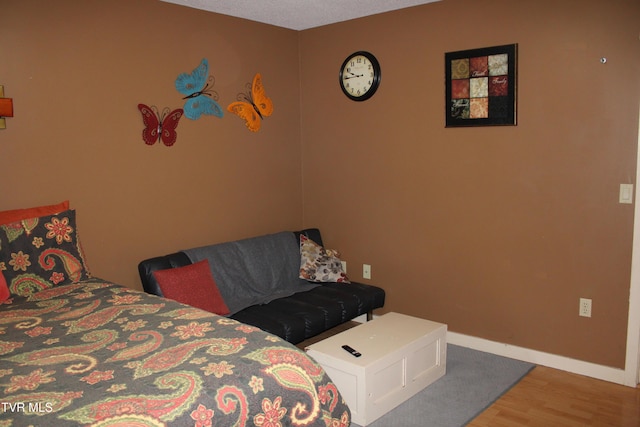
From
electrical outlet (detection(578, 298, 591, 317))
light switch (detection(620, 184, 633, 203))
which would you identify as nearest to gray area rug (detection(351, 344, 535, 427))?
electrical outlet (detection(578, 298, 591, 317))

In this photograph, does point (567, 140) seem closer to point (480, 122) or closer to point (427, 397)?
point (480, 122)

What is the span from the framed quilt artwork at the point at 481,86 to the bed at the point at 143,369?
2353mm

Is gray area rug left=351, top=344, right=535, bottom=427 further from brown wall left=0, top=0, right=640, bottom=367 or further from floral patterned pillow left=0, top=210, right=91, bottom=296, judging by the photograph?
floral patterned pillow left=0, top=210, right=91, bottom=296

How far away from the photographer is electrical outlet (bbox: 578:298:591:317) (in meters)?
3.37

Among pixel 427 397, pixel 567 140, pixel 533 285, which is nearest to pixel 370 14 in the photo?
pixel 567 140

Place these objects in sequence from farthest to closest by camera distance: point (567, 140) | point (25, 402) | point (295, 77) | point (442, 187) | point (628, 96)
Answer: point (295, 77) → point (442, 187) → point (567, 140) → point (628, 96) → point (25, 402)

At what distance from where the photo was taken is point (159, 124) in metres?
3.67

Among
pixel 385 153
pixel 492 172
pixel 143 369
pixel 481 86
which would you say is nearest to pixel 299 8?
Answer: pixel 385 153

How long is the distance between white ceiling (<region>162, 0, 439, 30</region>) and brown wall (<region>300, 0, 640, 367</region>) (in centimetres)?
13

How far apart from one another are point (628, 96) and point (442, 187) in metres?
1.31

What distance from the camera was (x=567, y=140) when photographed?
3.35 m

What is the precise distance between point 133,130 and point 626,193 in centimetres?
313

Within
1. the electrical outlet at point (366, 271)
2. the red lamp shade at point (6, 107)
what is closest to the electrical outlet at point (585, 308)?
the electrical outlet at point (366, 271)

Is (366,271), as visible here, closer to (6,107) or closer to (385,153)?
(385,153)
